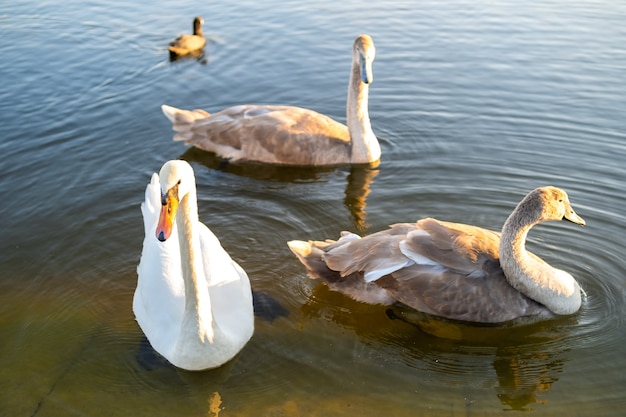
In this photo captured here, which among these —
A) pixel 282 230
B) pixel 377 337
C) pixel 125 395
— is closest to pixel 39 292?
pixel 125 395

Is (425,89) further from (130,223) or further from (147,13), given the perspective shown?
(147,13)

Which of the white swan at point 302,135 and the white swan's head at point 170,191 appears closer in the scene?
the white swan's head at point 170,191

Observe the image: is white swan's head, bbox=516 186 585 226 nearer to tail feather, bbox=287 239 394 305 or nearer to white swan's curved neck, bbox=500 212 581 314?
white swan's curved neck, bbox=500 212 581 314

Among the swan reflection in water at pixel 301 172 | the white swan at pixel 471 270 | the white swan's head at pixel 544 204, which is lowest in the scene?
the swan reflection in water at pixel 301 172

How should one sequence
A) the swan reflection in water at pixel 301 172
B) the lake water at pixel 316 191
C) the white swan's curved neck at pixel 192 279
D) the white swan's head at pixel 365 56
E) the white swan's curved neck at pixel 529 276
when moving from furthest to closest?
the white swan's head at pixel 365 56, the swan reflection in water at pixel 301 172, the white swan's curved neck at pixel 529 276, the lake water at pixel 316 191, the white swan's curved neck at pixel 192 279

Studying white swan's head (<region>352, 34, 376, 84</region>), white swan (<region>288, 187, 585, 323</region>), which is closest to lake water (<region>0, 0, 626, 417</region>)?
white swan (<region>288, 187, 585, 323</region>)

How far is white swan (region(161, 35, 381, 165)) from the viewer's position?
400 inches

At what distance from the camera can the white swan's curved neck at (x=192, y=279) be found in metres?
5.61

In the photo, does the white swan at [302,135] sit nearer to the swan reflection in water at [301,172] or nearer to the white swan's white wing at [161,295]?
the swan reflection in water at [301,172]

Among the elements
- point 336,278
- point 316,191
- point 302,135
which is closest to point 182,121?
point 302,135

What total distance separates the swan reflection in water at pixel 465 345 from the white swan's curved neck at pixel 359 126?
342 cm

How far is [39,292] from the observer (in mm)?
7398

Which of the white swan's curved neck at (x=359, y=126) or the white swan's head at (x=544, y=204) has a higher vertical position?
the white swan's head at (x=544, y=204)

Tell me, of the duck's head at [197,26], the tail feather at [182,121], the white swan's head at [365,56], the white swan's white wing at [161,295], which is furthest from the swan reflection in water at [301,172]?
the duck's head at [197,26]
